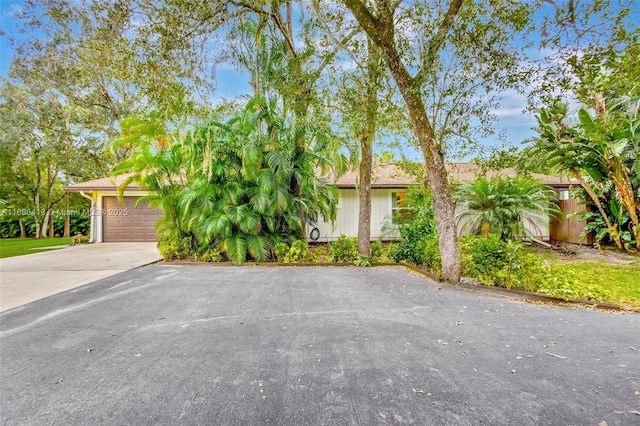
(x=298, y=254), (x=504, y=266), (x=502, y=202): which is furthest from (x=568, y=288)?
(x=298, y=254)

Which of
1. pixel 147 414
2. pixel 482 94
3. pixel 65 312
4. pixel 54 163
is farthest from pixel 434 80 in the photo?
pixel 54 163

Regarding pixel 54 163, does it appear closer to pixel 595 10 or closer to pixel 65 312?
pixel 65 312

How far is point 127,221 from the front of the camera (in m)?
12.2

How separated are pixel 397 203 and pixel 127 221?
11112 millimetres

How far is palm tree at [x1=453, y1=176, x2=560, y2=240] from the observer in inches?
337

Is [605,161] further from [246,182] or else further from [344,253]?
[246,182]

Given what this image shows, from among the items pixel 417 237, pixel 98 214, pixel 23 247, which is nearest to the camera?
pixel 417 237

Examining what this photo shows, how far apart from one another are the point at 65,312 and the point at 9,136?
15.9 metres

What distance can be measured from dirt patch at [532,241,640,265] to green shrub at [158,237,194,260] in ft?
31.0

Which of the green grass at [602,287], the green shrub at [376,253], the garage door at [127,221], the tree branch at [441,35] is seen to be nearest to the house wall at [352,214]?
the green shrub at [376,253]

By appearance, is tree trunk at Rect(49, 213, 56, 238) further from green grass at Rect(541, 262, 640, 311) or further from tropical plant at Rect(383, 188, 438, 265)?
green grass at Rect(541, 262, 640, 311)

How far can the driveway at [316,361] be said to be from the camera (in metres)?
1.84

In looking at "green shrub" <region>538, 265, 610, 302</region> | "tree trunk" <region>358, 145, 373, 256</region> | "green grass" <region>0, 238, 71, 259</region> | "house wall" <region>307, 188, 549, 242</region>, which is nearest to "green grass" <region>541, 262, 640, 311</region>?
"green shrub" <region>538, 265, 610, 302</region>

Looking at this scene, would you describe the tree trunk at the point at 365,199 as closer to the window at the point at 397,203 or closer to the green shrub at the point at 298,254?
the green shrub at the point at 298,254
